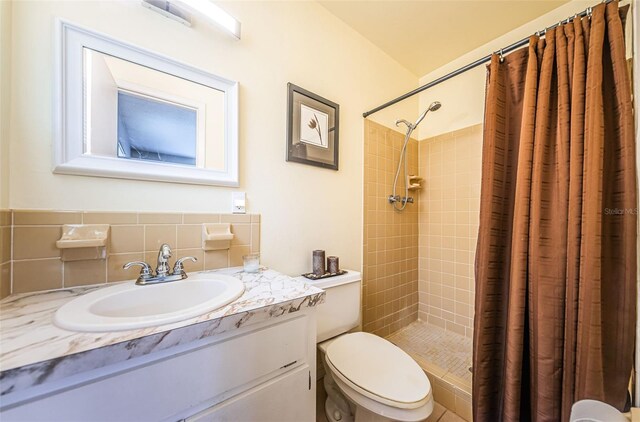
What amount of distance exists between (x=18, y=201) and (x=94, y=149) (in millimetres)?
254

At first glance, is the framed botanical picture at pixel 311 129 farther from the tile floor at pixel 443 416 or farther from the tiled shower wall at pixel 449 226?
the tile floor at pixel 443 416

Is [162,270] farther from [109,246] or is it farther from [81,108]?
[81,108]

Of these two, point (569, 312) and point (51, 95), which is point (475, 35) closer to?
point (569, 312)

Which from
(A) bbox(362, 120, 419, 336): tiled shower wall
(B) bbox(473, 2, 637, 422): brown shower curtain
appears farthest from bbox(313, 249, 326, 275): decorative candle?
(B) bbox(473, 2, 637, 422): brown shower curtain

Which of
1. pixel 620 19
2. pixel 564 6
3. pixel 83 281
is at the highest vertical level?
pixel 564 6

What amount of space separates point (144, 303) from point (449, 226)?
2.05 meters

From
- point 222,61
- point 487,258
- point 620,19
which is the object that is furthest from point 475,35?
point 222,61

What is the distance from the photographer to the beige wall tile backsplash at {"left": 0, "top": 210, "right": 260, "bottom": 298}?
688 millimetres

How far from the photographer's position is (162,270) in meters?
0.85

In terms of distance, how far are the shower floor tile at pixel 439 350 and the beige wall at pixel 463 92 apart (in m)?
1.69

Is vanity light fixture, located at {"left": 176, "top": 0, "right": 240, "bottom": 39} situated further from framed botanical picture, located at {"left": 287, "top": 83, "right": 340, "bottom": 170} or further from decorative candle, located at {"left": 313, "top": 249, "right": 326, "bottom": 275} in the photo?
decorative candle, located at {"left": 313, "top": 249, "right": 326, "bottom": 275}

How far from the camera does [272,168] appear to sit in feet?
3.99

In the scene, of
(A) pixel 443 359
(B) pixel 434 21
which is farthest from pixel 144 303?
(B) pixel 434 21

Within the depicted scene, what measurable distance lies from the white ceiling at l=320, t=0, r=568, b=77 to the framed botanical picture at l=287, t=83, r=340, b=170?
2.08 feet
